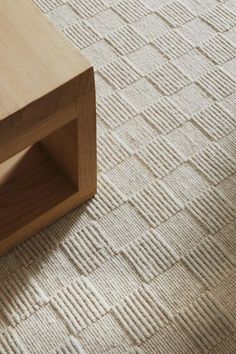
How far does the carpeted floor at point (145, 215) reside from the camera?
2.43 feet

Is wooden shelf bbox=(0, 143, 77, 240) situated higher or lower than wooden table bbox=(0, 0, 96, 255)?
lower

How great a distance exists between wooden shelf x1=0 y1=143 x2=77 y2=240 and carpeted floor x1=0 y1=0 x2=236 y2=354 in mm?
49

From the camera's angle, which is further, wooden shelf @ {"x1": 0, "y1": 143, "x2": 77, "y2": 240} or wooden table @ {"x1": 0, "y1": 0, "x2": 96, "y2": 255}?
wooden shelf @ {"x1": 0, "y1": 143, "x2": 77, "y2": 240}

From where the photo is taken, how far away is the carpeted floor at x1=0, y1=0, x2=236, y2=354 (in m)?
0.74

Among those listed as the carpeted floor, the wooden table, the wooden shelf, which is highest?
the wooden table

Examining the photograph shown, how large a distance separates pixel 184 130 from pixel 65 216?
25cm

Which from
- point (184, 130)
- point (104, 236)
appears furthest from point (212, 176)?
point (104, 236)

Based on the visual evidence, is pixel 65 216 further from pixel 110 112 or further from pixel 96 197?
pixel 110 112

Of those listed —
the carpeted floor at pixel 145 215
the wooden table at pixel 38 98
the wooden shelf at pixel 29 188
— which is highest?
the wooden table at pixel 38 98

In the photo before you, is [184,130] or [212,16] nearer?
[184,130]

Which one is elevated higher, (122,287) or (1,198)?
(1,198)

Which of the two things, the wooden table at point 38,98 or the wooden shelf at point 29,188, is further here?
the wooden shelf at point 29,188

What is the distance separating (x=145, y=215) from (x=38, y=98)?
1.06 ft

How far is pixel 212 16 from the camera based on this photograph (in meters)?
1.04
